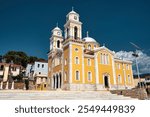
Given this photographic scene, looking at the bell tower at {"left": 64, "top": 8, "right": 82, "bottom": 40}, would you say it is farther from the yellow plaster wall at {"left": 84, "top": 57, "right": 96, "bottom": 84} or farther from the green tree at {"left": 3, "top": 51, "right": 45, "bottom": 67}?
the green tree at {"left": 3, "top": 51, "right": 45, "bottom": 67}

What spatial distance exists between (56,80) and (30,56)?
32.4 metres

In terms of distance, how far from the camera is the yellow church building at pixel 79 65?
103 feet

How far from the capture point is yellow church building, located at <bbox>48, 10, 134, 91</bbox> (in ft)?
103

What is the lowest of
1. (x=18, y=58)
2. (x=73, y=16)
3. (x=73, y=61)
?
(x=73, y=61)

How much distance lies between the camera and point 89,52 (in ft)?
121

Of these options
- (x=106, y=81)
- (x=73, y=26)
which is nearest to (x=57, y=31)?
(x=73, y=26)

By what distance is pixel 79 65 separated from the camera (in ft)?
105

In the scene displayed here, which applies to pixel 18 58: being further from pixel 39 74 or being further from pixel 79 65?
pixel 79 65

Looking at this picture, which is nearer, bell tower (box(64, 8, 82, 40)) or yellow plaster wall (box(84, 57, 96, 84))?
yellow plaster wall (box(84, 57, 96, 84))

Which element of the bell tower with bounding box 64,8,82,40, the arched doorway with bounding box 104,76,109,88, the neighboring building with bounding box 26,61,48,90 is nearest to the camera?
the bell tower with bounding box 64,8,82,40

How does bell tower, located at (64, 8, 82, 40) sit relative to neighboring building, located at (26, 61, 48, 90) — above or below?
above

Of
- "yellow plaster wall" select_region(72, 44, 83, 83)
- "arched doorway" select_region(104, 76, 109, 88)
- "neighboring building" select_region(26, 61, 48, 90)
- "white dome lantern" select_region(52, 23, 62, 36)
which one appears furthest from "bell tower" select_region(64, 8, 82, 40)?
"neighboring building" select_region(26, 61, 48, 90)

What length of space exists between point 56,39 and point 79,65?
10.5 m

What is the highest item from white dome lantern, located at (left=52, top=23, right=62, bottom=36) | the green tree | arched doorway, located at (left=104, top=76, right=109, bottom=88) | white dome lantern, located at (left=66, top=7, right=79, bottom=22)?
white dome lantern, located at (left=66, top=7, right=79, bottom=22)
